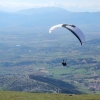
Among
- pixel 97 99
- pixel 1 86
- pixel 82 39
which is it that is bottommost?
pixel 1 86

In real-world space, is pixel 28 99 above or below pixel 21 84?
above

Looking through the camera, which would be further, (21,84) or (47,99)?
(21,84)

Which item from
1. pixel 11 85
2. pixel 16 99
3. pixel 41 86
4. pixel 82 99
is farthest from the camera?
pixel 11 85

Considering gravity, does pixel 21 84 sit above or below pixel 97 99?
below

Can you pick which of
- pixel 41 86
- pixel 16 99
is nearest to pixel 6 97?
pixel 16 99

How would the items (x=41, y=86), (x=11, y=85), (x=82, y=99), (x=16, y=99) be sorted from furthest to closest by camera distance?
(x=11, y=85), (x=41, y=86), (x=82, y=99), (x=16, y=99)

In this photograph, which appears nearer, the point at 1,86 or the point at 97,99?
the point at 97,99

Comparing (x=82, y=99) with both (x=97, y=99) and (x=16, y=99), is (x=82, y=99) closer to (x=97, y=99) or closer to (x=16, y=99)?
(x=97, y=99)

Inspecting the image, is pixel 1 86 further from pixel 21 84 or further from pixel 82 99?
pixel 82 99

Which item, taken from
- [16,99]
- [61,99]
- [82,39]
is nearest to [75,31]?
[82,39]
